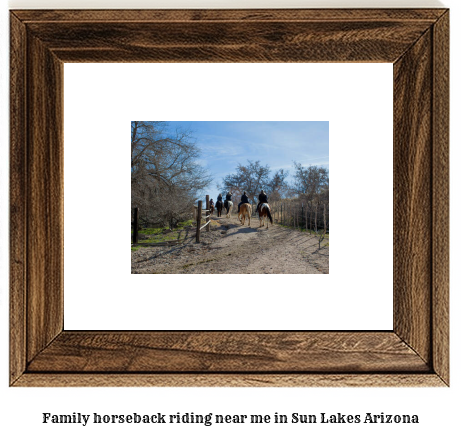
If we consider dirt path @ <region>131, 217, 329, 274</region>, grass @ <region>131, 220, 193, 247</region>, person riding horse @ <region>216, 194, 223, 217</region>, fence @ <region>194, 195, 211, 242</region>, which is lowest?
dirt path @ <region>131, 217, 329, 274</region>

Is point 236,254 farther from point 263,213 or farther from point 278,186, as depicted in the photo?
point 278,186

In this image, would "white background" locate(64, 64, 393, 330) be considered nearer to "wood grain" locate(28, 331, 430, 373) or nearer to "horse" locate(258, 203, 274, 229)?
"wood grain" locate(28, 331, 430, 373)

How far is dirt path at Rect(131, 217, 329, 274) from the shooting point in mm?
1332

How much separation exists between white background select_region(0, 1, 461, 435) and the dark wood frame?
0.18 feet

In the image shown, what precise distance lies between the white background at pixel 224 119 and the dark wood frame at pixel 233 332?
0.12 feet

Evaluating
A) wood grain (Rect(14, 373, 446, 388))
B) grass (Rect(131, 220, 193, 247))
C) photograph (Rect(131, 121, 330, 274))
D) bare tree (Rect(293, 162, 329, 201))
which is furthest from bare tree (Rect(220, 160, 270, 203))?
wood grain (Rect(14, 373, 446, 388))

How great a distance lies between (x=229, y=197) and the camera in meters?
1.34

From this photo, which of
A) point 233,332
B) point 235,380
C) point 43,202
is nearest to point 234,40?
point 43,202

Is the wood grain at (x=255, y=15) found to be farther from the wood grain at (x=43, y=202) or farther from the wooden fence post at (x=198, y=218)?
the wooden fence post at (x=198, y=218)
